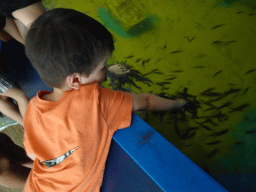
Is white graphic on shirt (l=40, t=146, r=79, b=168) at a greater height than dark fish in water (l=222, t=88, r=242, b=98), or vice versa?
white graphic on shirt (l=40, t=146, r=79, b=168)

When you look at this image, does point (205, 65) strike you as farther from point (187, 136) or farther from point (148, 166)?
point (148, 166)

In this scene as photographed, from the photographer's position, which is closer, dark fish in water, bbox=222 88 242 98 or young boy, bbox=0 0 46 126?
young boy, bbox=0 0 46 126

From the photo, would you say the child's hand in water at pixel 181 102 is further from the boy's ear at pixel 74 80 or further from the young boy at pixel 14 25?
the young boy at pixel 14 25

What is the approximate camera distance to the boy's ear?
26.6 inches

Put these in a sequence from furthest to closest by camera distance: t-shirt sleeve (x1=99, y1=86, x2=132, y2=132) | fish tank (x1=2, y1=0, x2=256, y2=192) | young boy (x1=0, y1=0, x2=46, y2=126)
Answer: fish tank (x1=2, y1=0, x2=256, y2=192)
young boy (x1=0, y1=0, x2=46, y2=126)
t-shirt sleeve (x1=99, y1=86, x2=132, y2=132)

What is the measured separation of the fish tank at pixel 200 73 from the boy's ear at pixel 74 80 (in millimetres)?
688

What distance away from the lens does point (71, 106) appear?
2.23 ft

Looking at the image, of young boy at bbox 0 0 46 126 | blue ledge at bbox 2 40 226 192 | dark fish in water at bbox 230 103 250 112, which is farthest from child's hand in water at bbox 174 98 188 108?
young boy at bbox 0 0 46 126

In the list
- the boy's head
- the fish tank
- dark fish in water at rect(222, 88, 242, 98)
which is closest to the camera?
the boy's head

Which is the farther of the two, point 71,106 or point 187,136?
point 187,136

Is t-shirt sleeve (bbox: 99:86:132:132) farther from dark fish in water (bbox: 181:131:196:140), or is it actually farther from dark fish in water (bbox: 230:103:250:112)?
dark fish in water (bbox: 230:103:250:112)

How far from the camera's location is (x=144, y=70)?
Answer: 153 cm

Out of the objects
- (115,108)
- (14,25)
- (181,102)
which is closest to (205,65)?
(181,102)

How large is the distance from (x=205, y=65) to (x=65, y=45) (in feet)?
3.61
